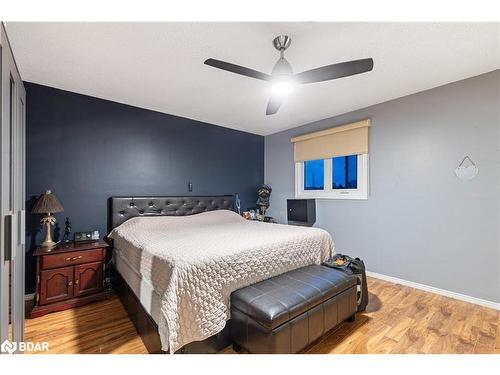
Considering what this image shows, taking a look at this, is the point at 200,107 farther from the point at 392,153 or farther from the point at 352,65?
the point at 392,153

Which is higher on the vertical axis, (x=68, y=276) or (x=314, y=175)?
(x=314, y=175)

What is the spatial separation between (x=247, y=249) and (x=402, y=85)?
253cm

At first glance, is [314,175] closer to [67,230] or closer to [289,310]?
[289,310]

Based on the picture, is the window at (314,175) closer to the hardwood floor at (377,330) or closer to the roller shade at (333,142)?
the roller shade at (333,142)

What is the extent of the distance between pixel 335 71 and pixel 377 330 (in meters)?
2.09

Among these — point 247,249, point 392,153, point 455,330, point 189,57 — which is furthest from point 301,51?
point 455,330

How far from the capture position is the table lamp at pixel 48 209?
7.41 ft

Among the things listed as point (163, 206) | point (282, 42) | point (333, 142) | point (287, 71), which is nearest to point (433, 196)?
point (333, 142)

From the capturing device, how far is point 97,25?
5.32ft

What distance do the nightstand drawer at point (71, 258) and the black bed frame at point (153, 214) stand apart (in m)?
0.32

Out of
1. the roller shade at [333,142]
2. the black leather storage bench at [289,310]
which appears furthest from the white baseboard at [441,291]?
the roller shade at [333,142]

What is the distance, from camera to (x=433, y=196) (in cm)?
263

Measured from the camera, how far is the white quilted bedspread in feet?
4.55
